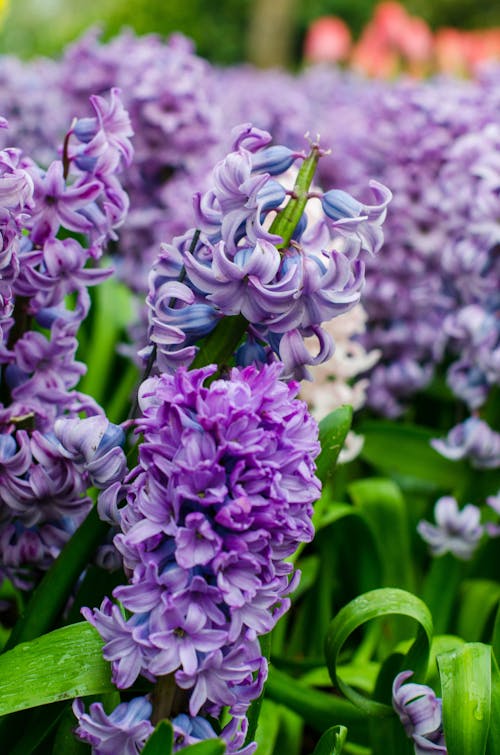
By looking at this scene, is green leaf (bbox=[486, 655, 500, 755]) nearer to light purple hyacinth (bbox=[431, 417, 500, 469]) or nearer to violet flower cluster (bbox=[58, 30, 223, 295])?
light purple hyacinth (bbox=[431, 417, 500, 469])

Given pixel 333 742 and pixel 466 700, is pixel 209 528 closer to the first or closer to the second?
pixel 333 742

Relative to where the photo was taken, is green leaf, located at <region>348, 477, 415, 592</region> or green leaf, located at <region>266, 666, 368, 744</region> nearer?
green leaf, located at <region>266, 666, 368, 744</region>

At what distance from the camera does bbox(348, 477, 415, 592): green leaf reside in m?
1.95

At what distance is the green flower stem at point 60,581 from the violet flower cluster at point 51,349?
7 centimetres

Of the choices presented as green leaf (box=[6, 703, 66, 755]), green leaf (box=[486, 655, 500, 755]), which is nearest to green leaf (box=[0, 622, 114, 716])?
green leaf (box=[6, 703, 66, 755])

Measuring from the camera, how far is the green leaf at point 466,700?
1112 millimetres

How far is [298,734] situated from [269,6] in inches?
461

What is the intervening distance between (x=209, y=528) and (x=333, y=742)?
0.35 m

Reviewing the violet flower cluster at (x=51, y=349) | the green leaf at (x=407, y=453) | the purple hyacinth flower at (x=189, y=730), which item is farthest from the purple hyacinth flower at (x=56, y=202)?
the green leaf at (x=407, y=453)

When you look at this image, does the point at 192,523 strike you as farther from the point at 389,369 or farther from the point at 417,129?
the point at 417,129

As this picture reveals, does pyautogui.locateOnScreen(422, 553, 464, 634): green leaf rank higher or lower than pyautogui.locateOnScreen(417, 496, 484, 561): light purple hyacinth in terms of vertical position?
lower

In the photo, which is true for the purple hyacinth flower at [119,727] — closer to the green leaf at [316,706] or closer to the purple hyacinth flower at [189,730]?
the purple hyacinth flower at [189,730]

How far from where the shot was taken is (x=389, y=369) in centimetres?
237

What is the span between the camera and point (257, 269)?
0.97 m
